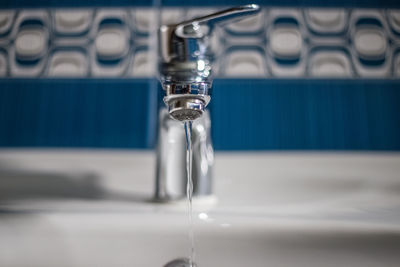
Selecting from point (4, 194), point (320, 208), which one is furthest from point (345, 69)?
point (4, 194)

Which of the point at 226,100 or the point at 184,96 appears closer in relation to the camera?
the point at 184,96

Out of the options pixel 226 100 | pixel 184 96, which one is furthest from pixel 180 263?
pixel 226 100

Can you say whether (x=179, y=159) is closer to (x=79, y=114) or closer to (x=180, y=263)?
(x=180, y=263)

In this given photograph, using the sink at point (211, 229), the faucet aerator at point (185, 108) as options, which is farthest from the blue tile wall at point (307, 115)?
the faucet aerator at point (185, 108)

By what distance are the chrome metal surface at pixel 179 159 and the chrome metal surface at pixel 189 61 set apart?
0.20ft

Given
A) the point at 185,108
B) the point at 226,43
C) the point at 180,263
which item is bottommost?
the point at 180,263

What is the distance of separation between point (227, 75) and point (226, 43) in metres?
0.06

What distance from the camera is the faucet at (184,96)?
29 cm

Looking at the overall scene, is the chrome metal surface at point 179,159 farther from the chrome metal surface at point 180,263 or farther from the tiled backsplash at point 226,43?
the tiled backsplash at point 226,43

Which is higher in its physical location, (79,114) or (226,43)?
(226,43)

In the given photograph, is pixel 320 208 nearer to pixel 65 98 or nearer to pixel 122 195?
pixel 122 195

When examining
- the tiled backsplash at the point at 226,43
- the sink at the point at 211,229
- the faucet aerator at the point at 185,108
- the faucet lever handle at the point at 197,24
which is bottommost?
the sink at the point at 211,229

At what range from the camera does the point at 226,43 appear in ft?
1.74

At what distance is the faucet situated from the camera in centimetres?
29
